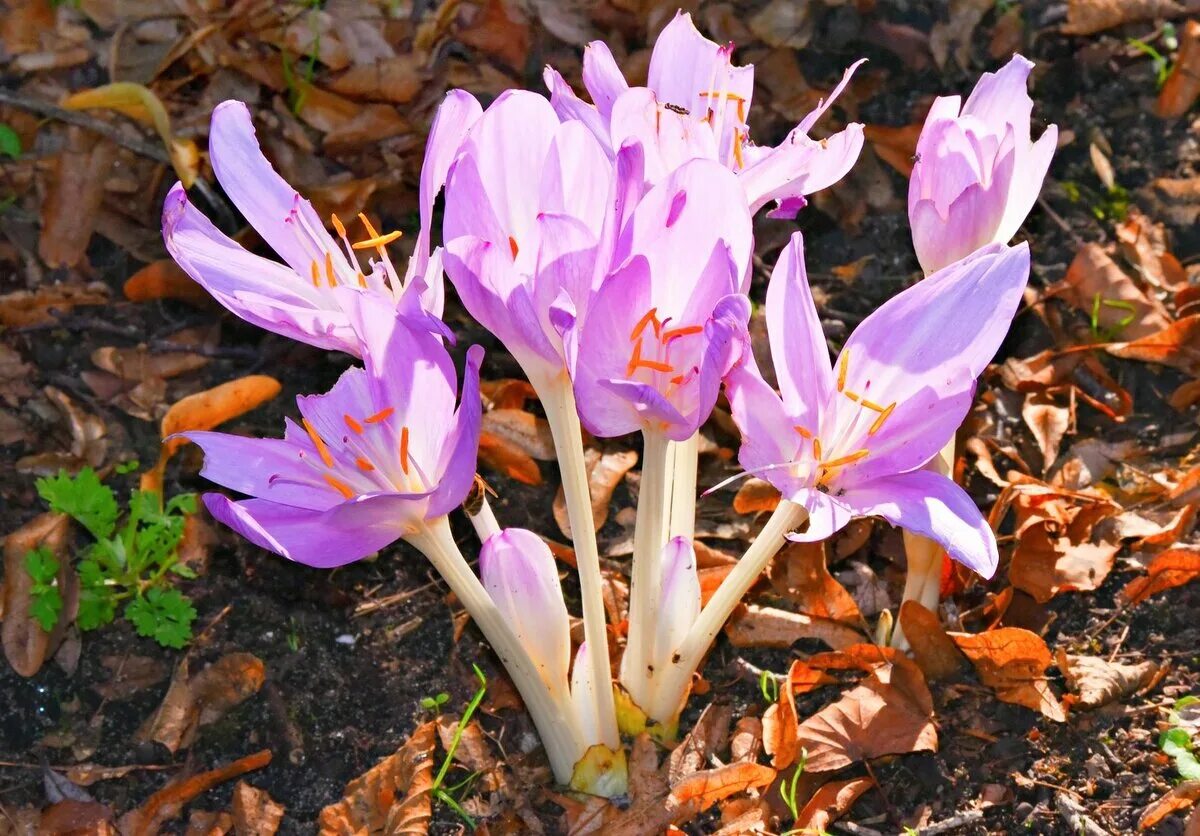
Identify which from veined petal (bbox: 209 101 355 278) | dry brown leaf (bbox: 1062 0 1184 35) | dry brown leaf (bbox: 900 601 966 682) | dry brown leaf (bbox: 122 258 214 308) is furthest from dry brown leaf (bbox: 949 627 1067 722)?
dry brown leaf (bbox: 1062 0 1184 35)

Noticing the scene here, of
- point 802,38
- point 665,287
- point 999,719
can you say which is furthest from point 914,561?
point 802,38

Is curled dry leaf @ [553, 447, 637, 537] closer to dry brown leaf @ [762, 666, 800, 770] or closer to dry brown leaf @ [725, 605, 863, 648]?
dry brown leaf @ [725, 605, 863, 648]

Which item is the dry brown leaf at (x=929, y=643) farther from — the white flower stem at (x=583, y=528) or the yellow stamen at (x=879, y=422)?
the yellow stamen at (x=879, y=422)

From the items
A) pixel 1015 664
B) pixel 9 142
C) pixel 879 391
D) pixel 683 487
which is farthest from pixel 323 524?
pixel 9 142

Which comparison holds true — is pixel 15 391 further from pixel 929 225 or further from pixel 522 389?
pixel 929 225

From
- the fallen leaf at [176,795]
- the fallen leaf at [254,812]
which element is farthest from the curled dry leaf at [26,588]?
the fallen leaf at [254,812]

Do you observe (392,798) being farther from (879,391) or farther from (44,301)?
(44,301)
